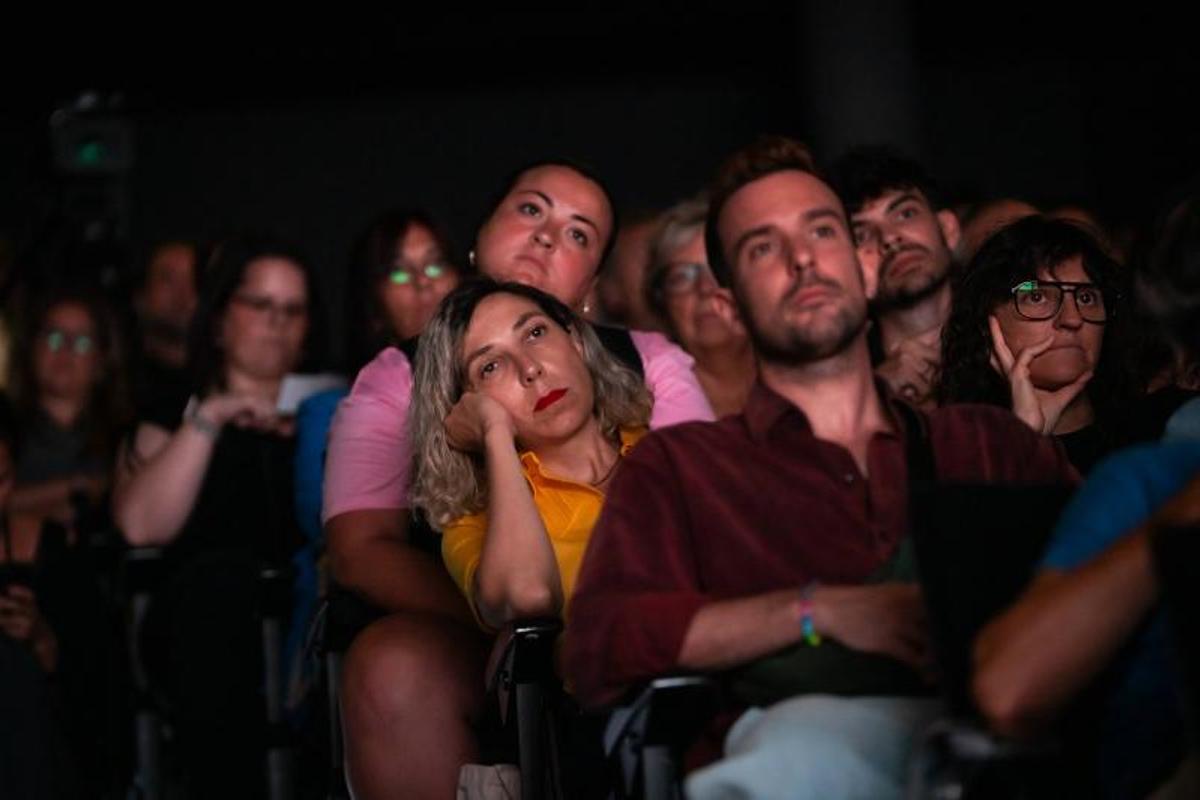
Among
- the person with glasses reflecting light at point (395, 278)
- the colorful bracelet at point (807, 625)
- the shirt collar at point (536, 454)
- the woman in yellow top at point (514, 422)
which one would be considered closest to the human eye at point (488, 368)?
the woman in yellow top at point (514, 422)

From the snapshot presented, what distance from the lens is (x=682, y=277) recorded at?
172 inches

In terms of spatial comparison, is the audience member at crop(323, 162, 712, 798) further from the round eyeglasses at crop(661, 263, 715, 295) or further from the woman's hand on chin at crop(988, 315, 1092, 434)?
the woman's hand on chin at crop(988, 315, 1092, 434)

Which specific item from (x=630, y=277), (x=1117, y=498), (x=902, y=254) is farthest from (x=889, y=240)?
(x=1117, y=498)

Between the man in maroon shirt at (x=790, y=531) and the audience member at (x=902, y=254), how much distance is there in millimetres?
862

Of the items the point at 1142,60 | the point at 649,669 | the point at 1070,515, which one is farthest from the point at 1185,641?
the point at 1142,60

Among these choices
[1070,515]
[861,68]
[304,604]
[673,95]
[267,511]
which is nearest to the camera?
[1070,515]

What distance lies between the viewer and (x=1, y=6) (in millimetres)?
9773

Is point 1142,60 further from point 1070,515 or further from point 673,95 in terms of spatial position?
point 1070,515

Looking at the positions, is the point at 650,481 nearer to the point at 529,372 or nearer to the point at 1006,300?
the point at 529,372

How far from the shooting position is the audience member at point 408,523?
318 centimetres

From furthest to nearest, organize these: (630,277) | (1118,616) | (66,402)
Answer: (66,402), (630,277), (1118,616)

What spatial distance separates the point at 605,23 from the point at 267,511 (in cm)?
624

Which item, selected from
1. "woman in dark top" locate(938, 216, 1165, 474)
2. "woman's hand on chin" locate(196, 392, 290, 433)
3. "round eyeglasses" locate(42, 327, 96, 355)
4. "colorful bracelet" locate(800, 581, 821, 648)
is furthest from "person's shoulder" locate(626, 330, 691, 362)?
"round eyeglasses" locate(42, 327, 96, 355)

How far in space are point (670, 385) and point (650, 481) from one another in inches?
39.5
